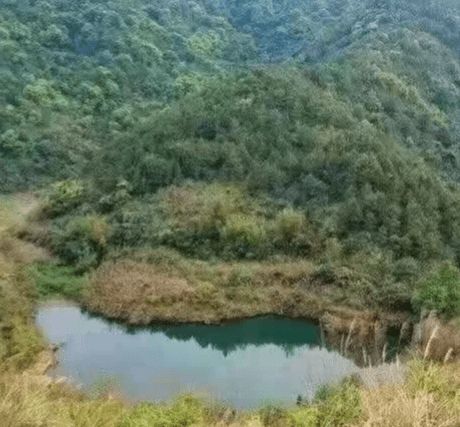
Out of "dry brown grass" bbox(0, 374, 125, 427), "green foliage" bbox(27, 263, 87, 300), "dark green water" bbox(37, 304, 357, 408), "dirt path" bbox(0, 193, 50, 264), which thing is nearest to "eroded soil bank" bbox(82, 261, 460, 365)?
"dark green water" bbox(37, 304, 357, 408)

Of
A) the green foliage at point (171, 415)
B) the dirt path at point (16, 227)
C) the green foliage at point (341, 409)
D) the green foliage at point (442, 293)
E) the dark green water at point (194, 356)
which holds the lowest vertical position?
the dirt path at point (16, 227)

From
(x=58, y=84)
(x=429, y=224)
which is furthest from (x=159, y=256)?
(x=58, y=84)

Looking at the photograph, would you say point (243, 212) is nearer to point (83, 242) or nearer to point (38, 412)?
A: point (83, 242)

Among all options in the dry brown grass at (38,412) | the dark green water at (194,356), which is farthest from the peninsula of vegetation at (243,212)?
the dark green water at (194,356)

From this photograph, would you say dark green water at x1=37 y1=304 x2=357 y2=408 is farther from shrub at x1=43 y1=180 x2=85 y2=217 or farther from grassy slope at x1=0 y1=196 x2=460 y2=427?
shrub at x1=43 y1=180 x2=85 y2=217

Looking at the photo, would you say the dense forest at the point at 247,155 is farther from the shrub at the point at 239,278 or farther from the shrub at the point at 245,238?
the shrub at the point at 239,278

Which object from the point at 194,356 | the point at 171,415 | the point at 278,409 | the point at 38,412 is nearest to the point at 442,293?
the point at 194,356
